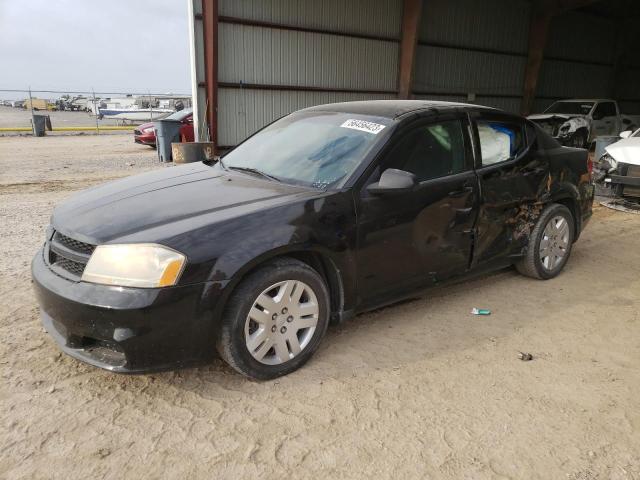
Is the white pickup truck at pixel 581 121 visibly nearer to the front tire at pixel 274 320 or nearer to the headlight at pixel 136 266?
the front tire at pixel 274 320

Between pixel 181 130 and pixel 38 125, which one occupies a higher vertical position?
pixel 181 130

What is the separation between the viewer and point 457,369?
298 cm

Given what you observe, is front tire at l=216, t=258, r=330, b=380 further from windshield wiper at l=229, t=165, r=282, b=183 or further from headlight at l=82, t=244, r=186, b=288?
windshield wiper at l=229, t=165, r=282, b=183

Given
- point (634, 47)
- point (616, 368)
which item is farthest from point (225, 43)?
point (634, 47)

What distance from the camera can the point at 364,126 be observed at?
3.36m

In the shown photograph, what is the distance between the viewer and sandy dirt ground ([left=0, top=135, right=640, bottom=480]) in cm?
220

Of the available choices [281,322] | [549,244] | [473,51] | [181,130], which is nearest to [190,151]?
[181,130]

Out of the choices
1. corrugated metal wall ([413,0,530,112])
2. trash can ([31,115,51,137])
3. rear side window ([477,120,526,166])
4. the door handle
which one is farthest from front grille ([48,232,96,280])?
trash can ([31,115,51,137])

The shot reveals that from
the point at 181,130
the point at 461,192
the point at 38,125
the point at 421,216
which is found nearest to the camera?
the point at 421,216

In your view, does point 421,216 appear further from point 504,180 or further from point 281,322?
point 281,322

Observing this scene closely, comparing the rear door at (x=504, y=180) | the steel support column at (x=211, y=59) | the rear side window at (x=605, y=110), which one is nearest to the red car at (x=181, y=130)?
the steel support column at (x=211, y=59)

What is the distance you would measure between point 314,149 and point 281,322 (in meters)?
1.24

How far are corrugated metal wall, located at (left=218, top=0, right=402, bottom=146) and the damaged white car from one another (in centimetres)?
848

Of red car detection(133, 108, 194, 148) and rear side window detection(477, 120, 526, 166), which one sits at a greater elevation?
rear side window detection(477, 120, 526, 166)
